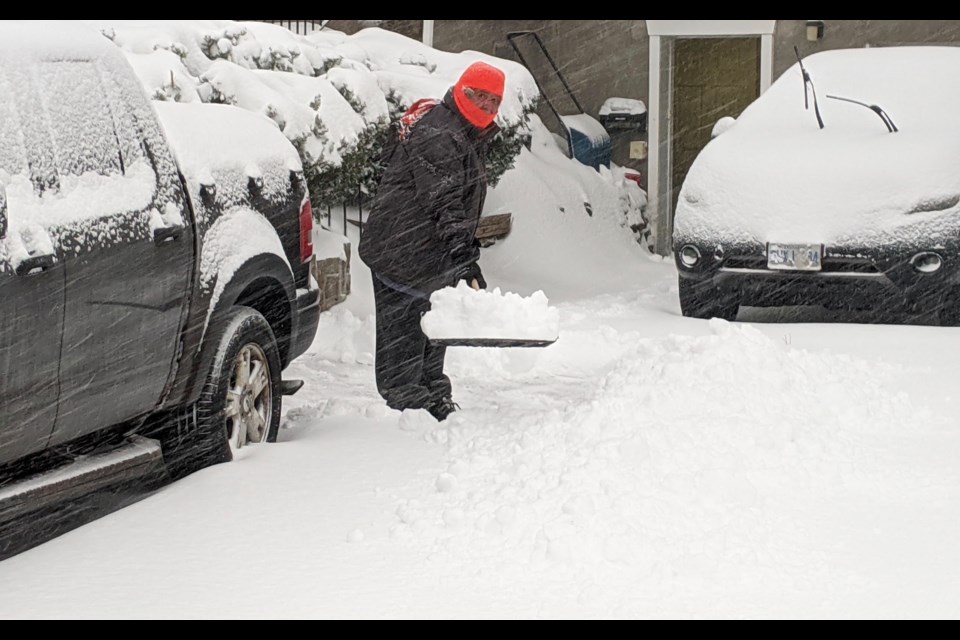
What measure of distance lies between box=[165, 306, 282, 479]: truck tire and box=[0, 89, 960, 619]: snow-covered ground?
5.5 inches

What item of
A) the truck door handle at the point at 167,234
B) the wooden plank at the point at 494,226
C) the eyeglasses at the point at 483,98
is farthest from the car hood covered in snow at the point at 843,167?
the truck door handle at the point at 167,234

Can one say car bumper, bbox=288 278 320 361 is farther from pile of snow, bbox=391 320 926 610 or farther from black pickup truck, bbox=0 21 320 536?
pile of snow, bbox=391 320 926 610

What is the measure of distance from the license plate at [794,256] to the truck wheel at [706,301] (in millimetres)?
463

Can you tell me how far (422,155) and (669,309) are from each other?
4.44 metres

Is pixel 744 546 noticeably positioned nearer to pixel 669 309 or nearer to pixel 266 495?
pixel 266 495

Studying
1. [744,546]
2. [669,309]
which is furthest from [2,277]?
[669,309]

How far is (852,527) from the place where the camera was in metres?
4.67

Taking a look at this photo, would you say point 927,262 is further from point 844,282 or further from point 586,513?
point 586,513

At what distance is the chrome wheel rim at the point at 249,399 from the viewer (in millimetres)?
5609

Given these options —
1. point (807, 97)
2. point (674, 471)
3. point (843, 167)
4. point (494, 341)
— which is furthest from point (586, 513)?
point (807, 97)

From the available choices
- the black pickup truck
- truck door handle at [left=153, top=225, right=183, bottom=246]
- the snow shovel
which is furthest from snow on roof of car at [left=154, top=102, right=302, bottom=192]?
the snow shovel

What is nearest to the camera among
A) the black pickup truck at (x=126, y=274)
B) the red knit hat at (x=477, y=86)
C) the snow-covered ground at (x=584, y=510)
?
the snow-covered ground at (x=584, y=510)

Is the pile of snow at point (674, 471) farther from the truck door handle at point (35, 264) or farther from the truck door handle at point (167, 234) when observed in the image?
the truck door handle at point (35, 264)

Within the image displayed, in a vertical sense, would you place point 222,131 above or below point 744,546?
above
